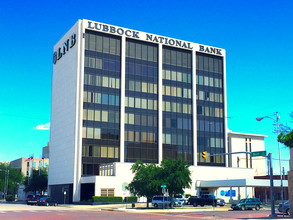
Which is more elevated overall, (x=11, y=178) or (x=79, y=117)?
(x=79, y=117)

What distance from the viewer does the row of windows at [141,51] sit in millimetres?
82562

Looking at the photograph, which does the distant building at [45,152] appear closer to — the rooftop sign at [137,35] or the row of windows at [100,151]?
the row of windows at [100,151]

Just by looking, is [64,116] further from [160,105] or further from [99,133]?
[160,105]

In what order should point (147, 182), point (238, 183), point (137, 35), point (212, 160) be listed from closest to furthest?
point (147, 182) < point (238, 183) < point (137, 35) < point (212, 160)

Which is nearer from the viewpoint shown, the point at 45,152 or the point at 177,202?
the point at 177,202

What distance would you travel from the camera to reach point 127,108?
3152 inches

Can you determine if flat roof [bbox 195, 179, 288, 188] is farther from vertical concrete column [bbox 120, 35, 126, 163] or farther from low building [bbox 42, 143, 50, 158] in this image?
low building [bbox 42, 143, 50, 158]

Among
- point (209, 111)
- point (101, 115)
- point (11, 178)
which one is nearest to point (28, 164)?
point (11, 178)

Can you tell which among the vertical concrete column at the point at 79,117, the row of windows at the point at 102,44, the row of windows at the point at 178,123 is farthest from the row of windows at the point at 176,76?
the vertical concrete column at the point at 79,117

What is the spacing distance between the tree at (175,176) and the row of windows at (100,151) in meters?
22.8

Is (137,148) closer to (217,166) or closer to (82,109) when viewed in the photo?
(82,109)

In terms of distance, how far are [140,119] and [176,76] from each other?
13.2 metres

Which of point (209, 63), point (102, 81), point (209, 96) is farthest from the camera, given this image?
point (209, 63)

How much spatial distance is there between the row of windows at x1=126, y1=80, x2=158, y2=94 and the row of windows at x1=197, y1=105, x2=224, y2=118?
11.2 m
